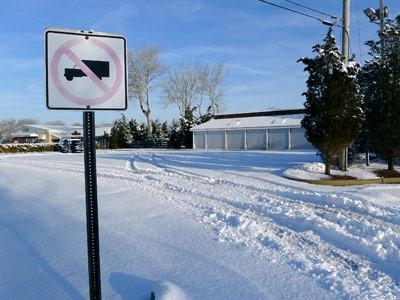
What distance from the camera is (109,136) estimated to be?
54969mm

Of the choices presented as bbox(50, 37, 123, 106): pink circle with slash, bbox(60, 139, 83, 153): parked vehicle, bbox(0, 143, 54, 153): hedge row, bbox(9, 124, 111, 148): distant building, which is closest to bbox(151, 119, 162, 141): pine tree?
bbox(60, 139, 83, 153): parked vehicle

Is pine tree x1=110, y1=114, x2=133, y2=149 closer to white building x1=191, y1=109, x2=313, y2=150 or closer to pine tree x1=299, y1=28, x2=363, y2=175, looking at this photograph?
white building x1=191, y1=109, x2=313, y2=150

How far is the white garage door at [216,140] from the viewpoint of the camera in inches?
1752

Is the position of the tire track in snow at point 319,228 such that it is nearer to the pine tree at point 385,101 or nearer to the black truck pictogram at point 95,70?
the black truck pictogram at point 95,70

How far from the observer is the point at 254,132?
41.3 metres

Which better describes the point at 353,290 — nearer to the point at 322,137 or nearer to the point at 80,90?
the point at 80,90

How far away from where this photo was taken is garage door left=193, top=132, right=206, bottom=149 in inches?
1822

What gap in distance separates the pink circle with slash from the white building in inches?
1418

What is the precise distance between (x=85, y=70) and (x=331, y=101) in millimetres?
13633

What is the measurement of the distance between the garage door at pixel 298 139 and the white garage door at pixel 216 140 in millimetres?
8603

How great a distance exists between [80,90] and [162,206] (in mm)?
5726

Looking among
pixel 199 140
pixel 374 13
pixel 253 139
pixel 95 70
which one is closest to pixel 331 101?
pixel 374 13

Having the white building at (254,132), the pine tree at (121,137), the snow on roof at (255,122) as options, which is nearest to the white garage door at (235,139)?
the white building at (254,132)

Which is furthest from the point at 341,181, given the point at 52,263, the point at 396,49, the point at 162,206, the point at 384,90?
the point at 52,263
